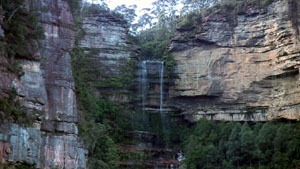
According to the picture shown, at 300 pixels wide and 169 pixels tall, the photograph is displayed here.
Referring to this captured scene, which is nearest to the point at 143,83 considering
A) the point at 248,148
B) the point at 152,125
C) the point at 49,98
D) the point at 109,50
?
the point at 152,125

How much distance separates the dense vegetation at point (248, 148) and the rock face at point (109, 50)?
27.8ft

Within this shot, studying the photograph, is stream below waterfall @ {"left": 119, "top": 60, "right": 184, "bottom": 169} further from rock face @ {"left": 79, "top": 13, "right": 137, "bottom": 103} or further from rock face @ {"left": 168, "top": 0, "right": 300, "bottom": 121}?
rock face @ {"left": 79, "top": 13, "right": 137, "bottom": 103}

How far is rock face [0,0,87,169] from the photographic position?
1673 centimetres

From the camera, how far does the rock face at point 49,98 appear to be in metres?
16.7

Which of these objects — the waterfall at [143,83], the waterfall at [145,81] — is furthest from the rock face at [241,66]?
the waterfall at [143,83]

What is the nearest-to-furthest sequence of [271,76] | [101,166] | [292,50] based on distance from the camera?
1. [101,166]
2. [292,50]
3. [271,76]

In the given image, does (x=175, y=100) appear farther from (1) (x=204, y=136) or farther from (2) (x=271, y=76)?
(2) (x=271, y=76)

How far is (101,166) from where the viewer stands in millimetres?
24531

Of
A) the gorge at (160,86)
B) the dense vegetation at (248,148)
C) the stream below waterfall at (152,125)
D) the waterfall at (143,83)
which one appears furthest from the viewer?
the waterfall at (143,83)

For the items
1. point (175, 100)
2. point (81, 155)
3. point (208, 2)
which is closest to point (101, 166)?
point (81, 155)

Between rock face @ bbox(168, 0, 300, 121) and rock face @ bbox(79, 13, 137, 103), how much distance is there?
4.26 m

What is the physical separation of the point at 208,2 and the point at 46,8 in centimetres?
2750

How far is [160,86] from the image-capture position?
3566 centimetres

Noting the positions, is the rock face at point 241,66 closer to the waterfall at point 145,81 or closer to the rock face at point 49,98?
the waterfall at point 145,81
